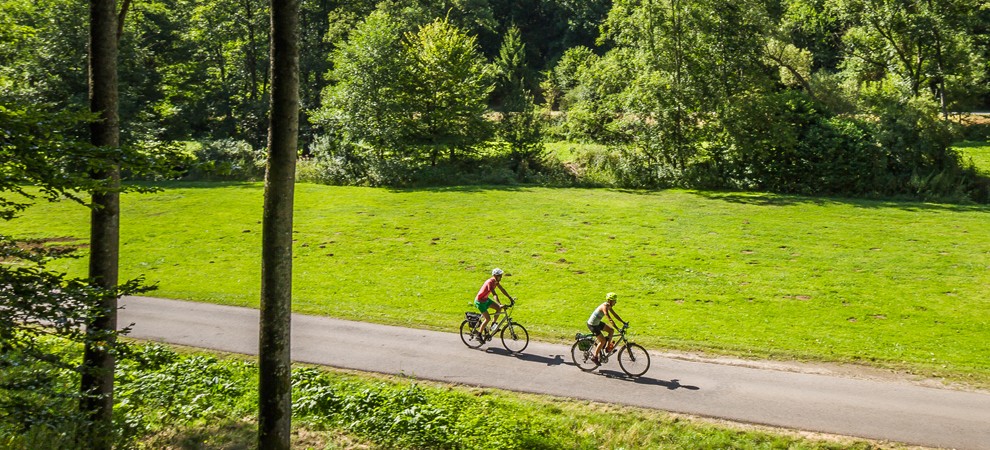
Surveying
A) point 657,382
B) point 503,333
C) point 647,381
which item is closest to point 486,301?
point 503,333

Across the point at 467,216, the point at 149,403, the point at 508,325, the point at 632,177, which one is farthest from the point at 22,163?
the point at 632,177

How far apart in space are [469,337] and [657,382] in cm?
569

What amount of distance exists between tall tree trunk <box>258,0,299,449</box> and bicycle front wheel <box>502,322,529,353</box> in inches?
396

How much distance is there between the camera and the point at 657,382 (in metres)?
17.5

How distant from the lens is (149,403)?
13.6 m

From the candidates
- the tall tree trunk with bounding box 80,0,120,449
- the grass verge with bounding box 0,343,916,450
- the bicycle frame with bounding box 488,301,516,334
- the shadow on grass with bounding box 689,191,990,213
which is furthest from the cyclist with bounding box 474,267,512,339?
the shadow on grass with bounding box 689,191,990,213

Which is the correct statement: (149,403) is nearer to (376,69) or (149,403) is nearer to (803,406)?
(803,406)

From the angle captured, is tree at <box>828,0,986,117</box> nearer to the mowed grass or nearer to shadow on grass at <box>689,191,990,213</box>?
shadow on grass at <box>689,191,990,213</box>

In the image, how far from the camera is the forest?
135ft

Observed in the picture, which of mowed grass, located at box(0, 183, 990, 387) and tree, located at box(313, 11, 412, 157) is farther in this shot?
tree, located at box(313, 11, 412, 157)

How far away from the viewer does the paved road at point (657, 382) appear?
15109 mm

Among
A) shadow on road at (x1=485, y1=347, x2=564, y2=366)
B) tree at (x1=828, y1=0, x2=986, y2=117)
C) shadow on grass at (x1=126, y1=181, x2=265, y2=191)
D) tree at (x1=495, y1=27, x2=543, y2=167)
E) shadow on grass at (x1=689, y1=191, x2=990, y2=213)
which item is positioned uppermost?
tree at (x1=828, y1=0, x2=986, y2=117)

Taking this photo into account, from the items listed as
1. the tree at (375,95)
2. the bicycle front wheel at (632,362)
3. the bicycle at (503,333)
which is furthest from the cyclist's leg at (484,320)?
the tree at (375,95)

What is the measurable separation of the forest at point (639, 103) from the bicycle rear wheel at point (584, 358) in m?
27.1
